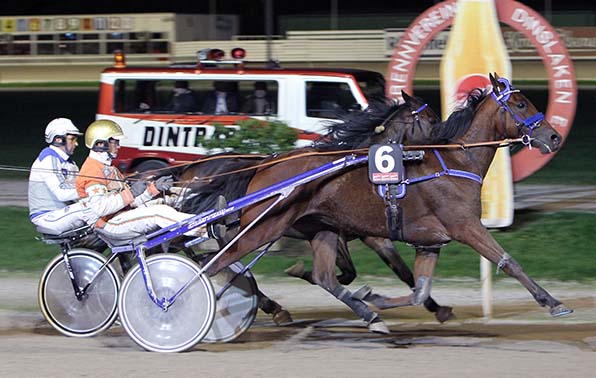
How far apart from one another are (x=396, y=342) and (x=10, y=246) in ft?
17.9

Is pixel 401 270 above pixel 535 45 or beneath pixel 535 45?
beneath

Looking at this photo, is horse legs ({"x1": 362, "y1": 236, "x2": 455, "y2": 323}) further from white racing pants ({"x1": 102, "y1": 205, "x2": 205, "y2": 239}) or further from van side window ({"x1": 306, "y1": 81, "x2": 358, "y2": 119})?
van side window ({"x1": 306, "y1": 81, "x2": 358, "y2": 119})

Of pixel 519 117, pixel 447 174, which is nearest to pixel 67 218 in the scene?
pixel 447 174

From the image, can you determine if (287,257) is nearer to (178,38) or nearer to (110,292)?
(110,292)

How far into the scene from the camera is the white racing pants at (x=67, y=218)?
7.81 m

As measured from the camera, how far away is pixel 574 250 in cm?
1096

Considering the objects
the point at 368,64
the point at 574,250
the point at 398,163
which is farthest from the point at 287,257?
the point at 368,64

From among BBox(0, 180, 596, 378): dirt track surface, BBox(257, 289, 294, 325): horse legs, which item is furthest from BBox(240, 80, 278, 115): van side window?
BBox(257, 289, 294, 325): horse legs

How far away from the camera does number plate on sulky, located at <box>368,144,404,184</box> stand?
758 centimetres

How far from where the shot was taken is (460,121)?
802cm

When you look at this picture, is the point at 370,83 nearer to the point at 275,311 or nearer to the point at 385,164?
the point at 275,311

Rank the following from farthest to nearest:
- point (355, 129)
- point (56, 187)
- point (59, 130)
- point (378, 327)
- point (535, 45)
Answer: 1. point (535, 45)
2. point (355, 129)
3. point (59, 130)
4. point (56, 187)
5. point (378, 327)

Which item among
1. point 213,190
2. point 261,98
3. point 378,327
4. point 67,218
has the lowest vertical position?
point 378,327

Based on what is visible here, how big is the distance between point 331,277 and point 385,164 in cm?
99
